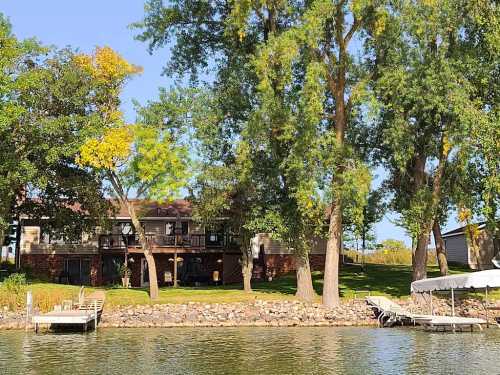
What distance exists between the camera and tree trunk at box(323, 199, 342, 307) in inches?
1420

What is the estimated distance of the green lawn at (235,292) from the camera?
119 feet

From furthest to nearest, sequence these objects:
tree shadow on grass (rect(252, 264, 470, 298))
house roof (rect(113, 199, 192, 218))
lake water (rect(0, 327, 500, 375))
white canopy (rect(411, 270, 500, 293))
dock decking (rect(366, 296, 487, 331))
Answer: house roof (rect(113, 199, 192, 218)) → tree shadow on grass (rect(252, 264, 470, 298)) → dock decking (rect(366, 296, 487, 331)) → white canopy (rect(411, 270, 500, 293)) → lake water (rect(0, 327, 500, 375))

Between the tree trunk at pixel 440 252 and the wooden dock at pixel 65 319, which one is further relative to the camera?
the tree trunk at pixel 440 252

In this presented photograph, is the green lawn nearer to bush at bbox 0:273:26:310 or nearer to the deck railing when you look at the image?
bush at bbox 0:273:26:310

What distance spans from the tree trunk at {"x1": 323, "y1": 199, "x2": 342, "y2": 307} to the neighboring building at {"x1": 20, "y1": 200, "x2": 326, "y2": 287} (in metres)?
16.0

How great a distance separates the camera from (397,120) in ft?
115

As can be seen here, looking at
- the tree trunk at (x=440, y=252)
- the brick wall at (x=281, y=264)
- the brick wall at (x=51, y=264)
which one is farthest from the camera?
the brick wall at (x=281, y=264)

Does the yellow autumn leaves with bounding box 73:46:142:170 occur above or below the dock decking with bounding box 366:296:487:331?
above

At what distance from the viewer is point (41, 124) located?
38.9 meters

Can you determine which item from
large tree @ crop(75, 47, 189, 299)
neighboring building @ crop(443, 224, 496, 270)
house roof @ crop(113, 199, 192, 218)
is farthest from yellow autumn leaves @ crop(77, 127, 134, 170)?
neighboring building @ crop(443, 224, 496, 270)

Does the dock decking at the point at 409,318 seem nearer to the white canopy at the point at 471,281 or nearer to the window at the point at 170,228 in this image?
the white canopy at the point at 471,281

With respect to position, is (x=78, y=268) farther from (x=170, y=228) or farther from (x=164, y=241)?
(x=170, y=228)

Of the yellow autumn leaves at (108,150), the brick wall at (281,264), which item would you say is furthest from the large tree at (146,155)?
the brick wall at (281,264)

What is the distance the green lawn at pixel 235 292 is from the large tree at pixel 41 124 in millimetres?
5833
